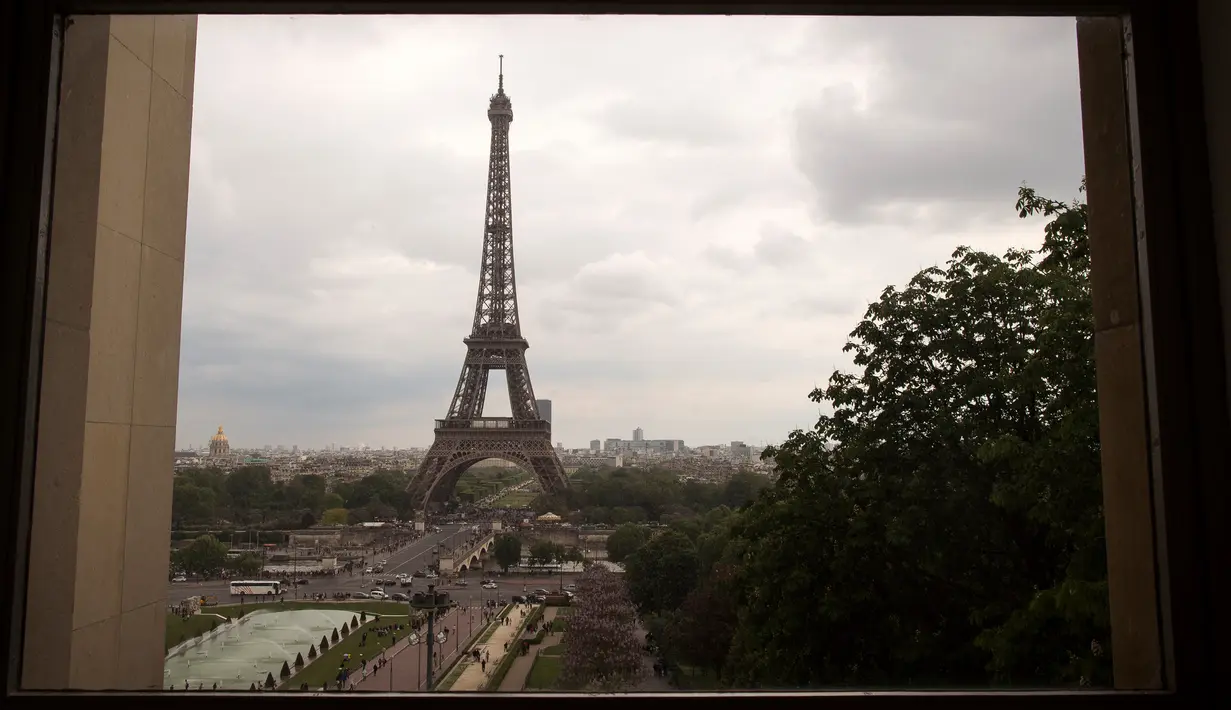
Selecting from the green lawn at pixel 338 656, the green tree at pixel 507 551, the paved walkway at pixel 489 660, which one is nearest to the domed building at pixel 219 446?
the green lawn at pixel 338 656

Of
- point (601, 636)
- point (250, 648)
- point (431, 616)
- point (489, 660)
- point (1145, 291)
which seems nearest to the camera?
point (1145, 291)

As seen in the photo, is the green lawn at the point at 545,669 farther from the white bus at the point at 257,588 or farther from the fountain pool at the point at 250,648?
the white bus at the point at 257,588

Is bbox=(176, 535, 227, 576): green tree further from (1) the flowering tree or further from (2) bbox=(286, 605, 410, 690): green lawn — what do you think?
(1) the flowering tree

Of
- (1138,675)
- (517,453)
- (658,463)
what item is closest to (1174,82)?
(1138,675)

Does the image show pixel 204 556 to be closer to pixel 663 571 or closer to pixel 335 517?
pixel 335 517

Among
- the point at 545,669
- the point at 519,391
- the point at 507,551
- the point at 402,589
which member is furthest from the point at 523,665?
the point at 519,391

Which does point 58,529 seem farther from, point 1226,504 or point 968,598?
point 968,598

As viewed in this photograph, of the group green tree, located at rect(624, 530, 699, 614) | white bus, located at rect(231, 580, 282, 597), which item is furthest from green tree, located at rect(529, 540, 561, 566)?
white bus, located at rect(231, 580, 282, 597)

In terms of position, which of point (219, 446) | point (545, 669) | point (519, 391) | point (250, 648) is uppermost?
point (519, 391)
